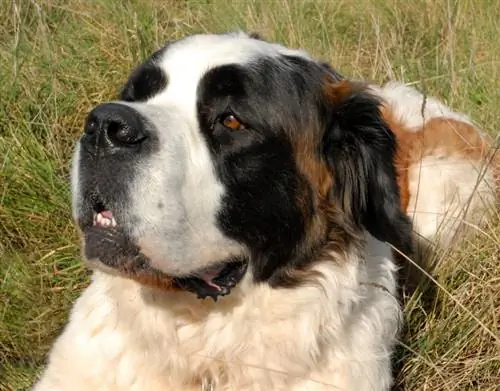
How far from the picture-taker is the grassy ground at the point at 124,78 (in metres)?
3.30

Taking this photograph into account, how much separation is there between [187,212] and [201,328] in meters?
0.48

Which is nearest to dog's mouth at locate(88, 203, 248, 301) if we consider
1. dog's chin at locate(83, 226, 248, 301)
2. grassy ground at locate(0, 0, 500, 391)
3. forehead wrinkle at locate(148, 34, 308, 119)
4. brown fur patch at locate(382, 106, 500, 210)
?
dog's chin at locate(83, 226, 248, 301)

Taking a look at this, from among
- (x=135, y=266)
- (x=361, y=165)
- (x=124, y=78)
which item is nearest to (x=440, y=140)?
(x=361, y=165)

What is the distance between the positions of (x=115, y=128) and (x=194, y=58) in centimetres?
44

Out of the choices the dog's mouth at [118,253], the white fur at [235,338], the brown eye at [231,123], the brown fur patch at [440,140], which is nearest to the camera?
the dog's mouth at [118,253]

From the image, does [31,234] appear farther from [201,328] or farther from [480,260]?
[480,260]

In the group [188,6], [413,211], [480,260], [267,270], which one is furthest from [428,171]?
[188,6]

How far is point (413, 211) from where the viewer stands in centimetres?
377

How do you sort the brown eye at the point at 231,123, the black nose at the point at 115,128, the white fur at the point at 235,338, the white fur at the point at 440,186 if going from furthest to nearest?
1. the white fur at the point at 440,186
2. the white fur at the point at 235,338
3. the brown eye at the point at 231,123
4. the black nose at the point at 115,128

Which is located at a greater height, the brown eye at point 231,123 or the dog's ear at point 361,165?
the brown eye at point 231,123

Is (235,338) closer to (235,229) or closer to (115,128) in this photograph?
(235,229)

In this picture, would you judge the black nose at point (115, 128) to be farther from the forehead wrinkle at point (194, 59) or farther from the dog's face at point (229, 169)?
the forehead wrinkle at point (194, 59)

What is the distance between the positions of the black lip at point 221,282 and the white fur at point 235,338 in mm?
49

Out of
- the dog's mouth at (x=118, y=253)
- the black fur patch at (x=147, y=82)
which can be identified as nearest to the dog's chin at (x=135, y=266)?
the dog's mouth at (x=118, y=253)
